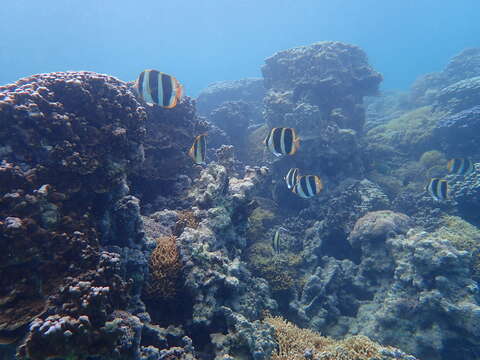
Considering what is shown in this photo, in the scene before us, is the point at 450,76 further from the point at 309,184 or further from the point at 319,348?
the point at 319,348

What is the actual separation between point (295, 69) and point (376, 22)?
16664cm

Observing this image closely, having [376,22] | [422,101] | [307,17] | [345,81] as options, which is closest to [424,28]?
[376,22]

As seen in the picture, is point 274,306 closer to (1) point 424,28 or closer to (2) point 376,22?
(2) point 376,22

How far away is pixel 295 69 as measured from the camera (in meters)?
12.9

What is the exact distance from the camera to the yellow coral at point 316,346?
3504 mm

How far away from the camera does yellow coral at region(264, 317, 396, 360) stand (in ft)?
11.5

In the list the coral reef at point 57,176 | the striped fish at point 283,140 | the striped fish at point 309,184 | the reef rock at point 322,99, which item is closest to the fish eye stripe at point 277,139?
the striped fish at point 283,140

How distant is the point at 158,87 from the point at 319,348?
446 cm

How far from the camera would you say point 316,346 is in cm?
411

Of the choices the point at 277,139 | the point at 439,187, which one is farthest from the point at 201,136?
the point at 439,187

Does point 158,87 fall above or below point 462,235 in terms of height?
above

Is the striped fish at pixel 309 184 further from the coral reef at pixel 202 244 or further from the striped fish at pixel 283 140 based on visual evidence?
the coral reef at pixel 202 244

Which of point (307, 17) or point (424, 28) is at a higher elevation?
point (307, 17)

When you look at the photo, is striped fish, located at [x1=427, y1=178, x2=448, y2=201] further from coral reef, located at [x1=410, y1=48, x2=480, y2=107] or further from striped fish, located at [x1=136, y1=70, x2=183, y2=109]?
coral reef, located at [x1=410, y1=48, x2=480, y2=107]
